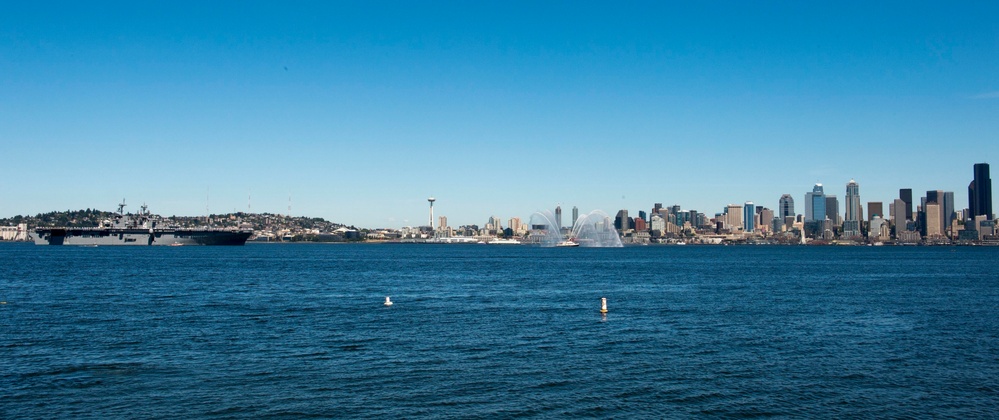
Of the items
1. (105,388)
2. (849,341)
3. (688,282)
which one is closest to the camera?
(105,388)

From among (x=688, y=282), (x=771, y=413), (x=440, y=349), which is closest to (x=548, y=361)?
(x=440, y=349)

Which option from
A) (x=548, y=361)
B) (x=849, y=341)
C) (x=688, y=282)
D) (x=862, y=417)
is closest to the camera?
(x=862, y=417)

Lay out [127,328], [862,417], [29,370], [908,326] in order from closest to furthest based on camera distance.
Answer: [862,417] < [29,370] < [127,328] < [908,326]

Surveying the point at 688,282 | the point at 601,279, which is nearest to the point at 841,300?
the point at 688,282

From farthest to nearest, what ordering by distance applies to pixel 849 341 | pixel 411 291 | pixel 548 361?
pixel 411 291, pixel 849 341, pixel 548 361

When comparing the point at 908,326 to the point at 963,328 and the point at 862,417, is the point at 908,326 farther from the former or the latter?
the point at 862,417

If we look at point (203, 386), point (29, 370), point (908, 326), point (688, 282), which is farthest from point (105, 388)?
point (688, 282)

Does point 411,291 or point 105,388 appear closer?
point 105,388

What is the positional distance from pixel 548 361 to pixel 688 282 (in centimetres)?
5109

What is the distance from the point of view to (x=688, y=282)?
7781 centimetres

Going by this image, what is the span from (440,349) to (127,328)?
1698 centimetres

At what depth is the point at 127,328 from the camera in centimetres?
3816

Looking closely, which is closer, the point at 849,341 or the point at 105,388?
the point at 105,388

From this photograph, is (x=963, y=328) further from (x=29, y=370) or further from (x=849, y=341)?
(x=29, y=370)
